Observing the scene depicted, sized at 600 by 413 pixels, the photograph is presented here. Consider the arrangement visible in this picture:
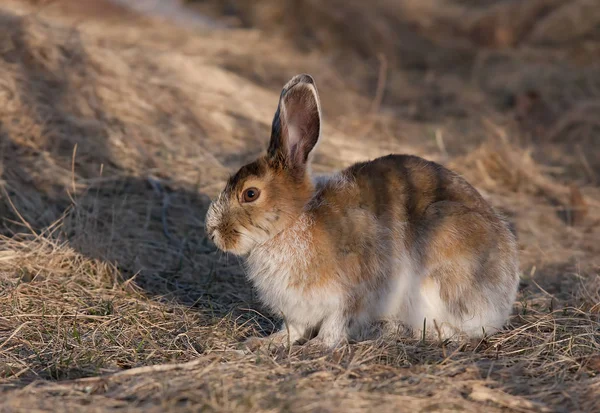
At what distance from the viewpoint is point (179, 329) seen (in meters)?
4.70

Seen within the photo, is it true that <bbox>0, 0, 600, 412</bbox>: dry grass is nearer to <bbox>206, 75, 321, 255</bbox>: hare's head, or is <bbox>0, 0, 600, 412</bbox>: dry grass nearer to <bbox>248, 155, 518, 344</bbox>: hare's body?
<bbox>248, 155, 518, 344</bbox>: hare's body

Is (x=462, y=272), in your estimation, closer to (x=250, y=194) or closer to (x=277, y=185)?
(x=277, y=185)

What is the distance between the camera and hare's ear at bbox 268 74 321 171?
4379 millimetres

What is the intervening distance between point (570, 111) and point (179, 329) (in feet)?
22.3

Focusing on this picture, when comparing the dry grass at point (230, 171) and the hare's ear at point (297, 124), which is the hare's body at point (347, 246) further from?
the dry grass at point (230, 171)

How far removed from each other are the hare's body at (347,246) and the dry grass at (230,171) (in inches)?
7.8

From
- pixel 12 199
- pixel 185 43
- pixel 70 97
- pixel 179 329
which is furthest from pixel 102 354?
pixel 185 43

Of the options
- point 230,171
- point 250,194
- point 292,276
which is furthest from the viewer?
point 230,171

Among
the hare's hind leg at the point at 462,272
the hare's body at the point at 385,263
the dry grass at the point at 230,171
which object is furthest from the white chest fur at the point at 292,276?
the hare's hind leg at the point at 462,272

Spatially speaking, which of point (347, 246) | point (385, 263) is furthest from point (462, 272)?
point (347, 246)

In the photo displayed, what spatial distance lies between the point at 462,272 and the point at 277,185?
109 cm

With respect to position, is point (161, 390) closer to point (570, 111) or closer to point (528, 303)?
point (528, 303)

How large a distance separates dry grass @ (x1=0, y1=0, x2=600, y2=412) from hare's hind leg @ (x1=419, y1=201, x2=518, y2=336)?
0.52ft

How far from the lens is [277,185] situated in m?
4.45
